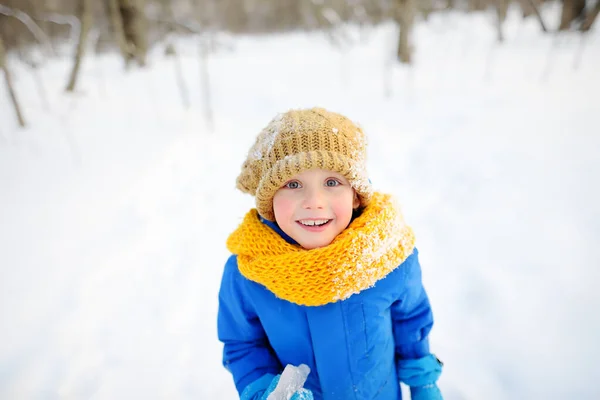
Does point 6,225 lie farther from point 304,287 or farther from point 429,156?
point 429,156

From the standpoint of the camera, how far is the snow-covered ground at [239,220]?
163cm

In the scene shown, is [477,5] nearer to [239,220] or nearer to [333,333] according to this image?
[239,220]

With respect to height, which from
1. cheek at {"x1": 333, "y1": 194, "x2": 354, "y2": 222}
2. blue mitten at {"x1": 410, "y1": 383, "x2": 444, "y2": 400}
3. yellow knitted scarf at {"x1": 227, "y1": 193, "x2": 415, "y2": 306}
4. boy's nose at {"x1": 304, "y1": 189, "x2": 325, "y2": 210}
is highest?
boy's nose at {"x1": 304, "y1": 189, "x2": 325, "y2": 210}

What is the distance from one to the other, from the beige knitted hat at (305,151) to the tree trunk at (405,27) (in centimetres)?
531

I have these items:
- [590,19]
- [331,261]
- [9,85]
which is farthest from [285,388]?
[590,19]

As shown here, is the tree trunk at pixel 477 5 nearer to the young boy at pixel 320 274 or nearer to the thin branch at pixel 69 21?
the thin branch at pixel 69 21

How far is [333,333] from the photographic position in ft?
3.19

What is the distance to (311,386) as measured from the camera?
3.61ft

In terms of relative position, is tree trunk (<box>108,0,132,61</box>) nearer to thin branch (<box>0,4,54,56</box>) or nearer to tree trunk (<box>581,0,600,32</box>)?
thin branch (<box>0,4,54,56</box>)

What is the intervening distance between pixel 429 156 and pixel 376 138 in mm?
740

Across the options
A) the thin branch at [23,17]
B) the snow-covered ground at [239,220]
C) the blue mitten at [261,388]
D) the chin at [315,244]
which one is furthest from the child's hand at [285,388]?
the thin branch at [23,17]

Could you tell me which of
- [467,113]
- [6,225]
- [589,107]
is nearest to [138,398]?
[6,225]

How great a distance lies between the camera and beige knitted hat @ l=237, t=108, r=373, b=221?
910mm

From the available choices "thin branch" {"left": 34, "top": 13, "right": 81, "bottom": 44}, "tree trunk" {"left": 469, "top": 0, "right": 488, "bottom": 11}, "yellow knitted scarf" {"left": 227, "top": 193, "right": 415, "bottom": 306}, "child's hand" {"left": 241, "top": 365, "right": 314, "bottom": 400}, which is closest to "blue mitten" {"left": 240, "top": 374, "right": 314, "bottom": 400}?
"child's hand" {"left": 241, "top": 365, "right": 314, "bottom": 400}
